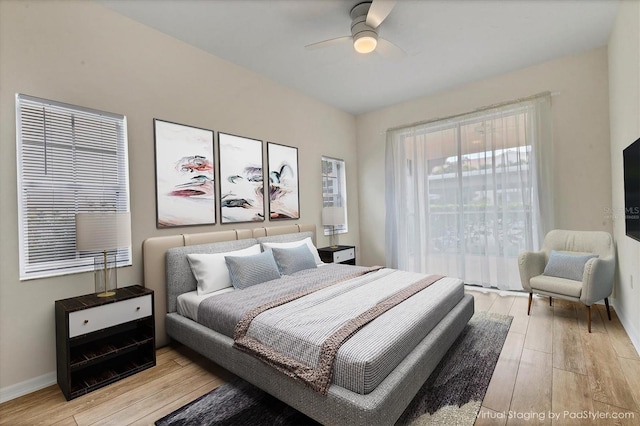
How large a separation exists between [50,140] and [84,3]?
118 centimetres

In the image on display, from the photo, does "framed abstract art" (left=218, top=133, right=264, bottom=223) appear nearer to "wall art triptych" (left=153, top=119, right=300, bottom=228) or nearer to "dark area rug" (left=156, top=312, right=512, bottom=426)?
"wall art triptych" (left=153, top=119, right=300, bottom=228)

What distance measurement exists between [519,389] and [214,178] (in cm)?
325

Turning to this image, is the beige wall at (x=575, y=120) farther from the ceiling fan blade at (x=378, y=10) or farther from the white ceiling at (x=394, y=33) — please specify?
the ceiling fan blade at (x=378, y=10)

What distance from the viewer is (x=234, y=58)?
135 inches

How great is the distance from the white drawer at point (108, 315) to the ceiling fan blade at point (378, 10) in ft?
9.47

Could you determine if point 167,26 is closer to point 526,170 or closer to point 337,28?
point 337,28

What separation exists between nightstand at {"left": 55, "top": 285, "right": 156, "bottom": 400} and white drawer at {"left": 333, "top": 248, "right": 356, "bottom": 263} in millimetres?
2526

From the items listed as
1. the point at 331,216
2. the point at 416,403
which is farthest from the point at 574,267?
the point at 331,216

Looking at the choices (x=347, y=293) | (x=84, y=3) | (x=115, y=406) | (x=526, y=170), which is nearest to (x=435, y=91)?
(x=526, y=170)

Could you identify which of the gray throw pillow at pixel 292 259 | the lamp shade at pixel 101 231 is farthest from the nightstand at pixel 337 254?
the lamp shade at pixel 101 231

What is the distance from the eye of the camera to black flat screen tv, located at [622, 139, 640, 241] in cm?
219

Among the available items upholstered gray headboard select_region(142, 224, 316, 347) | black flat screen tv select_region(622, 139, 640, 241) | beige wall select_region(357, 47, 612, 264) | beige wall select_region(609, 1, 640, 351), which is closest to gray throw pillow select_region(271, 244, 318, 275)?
upholstered gray headboard select_region(142, 224, 316, 347)

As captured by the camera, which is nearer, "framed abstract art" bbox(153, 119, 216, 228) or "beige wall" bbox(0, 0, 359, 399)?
"beige wall" bbox(0, 0, 359, 399)

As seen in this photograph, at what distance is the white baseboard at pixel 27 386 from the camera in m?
2.06
